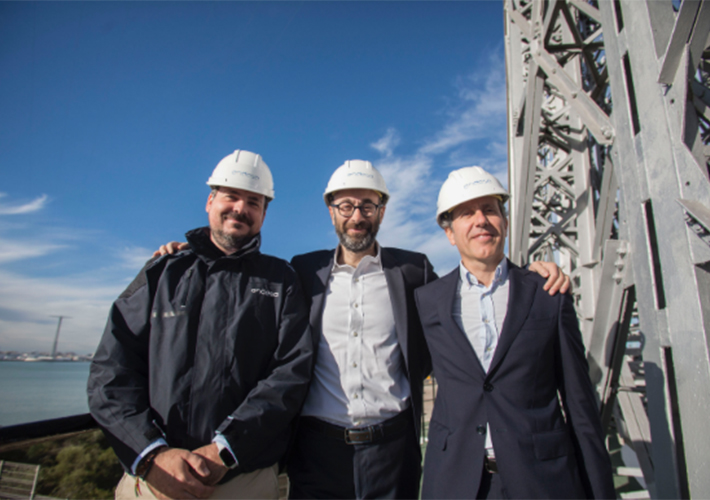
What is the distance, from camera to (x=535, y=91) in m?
4.44

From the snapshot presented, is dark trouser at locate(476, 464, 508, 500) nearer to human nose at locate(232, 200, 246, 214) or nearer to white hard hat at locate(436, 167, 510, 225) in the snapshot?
white hard hat at locate(436, 167, 510, 225)

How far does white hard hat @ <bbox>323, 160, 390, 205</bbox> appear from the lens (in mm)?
2969

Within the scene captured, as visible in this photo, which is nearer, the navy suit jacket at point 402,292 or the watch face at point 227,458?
the watch face at point 227,458

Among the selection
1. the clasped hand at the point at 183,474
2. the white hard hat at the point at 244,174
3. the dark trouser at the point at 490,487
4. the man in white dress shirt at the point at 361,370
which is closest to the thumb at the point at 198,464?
the clasped hand at the point at 183,474

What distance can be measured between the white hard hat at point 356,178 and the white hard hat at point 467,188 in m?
0.61

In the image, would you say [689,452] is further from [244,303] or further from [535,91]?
[535,91]

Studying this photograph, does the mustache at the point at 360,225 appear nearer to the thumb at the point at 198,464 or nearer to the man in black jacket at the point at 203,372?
the man in black jacket at the point at 203,372

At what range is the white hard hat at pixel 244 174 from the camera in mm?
2602

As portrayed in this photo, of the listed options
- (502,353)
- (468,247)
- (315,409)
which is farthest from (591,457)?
(315,409)

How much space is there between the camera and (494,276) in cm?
225

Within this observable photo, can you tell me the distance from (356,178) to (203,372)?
5.71 ft

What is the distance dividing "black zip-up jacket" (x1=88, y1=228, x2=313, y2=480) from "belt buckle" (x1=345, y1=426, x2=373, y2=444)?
1.23 feet

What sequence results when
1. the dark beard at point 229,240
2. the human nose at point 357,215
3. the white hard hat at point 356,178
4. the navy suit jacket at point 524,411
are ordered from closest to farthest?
the navy suit jacket at point 524,411, the dark beard at point 229,240, the human nose at point 357,215, the white hard hat at point 356,178

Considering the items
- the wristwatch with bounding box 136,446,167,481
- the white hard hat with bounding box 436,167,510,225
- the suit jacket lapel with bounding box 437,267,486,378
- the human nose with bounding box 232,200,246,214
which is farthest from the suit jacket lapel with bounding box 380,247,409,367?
the wristwatch with bounding box 136,446,167,481
